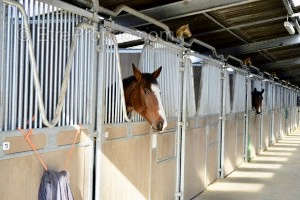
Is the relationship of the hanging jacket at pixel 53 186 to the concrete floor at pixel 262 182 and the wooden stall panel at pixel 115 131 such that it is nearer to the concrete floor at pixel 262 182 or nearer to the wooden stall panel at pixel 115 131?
the wooden stall panel at pixel 115 131

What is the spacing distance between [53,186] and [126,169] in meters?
0.99

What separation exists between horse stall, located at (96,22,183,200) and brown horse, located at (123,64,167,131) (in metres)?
0.13

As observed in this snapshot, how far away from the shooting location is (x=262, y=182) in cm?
573

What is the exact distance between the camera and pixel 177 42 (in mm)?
4156

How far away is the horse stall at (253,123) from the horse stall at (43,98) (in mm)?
5940

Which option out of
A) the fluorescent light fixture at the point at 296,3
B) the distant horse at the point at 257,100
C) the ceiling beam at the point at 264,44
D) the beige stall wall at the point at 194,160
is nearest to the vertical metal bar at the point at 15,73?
the beige stall wall at the point at 194,160

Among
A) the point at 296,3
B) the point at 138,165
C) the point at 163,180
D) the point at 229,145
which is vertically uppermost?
the point at 296,3

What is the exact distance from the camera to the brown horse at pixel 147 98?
2924mm

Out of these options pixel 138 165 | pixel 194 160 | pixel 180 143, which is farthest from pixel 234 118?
pixel 138 165

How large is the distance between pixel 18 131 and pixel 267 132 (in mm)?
9553

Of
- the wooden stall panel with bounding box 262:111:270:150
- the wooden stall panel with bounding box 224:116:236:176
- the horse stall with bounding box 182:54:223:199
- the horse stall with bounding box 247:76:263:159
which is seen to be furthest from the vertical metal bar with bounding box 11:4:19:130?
the wooden stall panel with bounding box 262:111:270:150

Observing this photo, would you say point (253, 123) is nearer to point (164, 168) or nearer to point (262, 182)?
point (262, 182)

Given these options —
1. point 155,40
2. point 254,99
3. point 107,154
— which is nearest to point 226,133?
point 254,99

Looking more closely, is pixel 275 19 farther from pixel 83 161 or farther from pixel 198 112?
pixel 83 161
